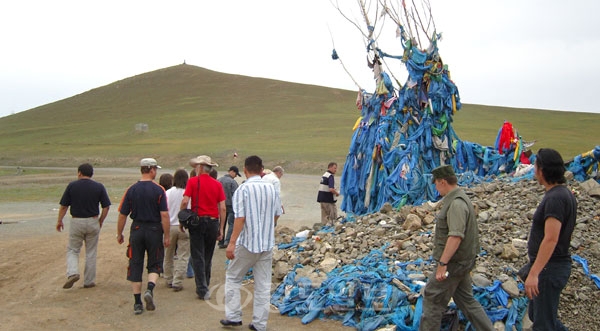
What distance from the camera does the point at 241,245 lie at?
6.15 m

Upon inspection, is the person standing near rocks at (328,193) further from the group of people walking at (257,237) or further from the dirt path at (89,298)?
the group of people walking at (257,237)

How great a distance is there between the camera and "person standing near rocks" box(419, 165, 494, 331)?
5.16 m

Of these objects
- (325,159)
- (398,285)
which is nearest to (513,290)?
(398,285)

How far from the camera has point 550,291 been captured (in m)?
4.64

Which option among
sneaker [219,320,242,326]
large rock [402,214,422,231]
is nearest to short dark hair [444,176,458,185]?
sneaker [219,320,242,326]

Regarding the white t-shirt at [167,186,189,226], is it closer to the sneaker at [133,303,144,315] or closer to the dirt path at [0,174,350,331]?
the dirt path at [0,174,350,331]

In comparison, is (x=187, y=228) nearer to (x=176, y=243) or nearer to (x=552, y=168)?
(x=176, y=243)

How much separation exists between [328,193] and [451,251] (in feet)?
24.0

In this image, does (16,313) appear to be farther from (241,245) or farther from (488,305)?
(488,305)

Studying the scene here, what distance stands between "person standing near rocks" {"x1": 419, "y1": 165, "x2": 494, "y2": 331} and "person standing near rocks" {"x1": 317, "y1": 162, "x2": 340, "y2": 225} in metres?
6.67

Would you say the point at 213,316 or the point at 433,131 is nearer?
the point at 213,316

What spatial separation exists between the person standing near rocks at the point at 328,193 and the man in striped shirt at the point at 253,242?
5.86 m

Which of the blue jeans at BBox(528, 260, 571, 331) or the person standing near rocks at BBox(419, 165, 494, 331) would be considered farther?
the person standing near rocks at BBox(419, 165, 494, 331)

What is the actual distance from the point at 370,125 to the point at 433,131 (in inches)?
53.2
